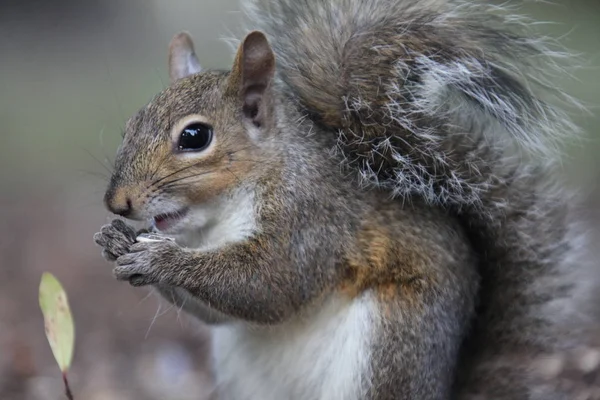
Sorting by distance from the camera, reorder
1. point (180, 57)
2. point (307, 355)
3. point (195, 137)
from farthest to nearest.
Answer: point (180, 57), point (307, 355), point (195, 137)

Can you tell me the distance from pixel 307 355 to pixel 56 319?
1.92ft

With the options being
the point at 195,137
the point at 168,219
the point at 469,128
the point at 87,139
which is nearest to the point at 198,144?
the point at 195,137

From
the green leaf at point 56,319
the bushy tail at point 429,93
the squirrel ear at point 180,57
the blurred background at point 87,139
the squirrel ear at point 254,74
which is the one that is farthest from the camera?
the blurred background at point 87,139

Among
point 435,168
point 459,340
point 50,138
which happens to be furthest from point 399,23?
point 50,138

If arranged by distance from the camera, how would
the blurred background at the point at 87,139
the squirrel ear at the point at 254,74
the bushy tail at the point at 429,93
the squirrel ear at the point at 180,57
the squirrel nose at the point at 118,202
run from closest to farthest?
the squirrel nose at the point at 118,202 < the squirrel ear at the point at 254,74 < the bushy tail at the point at 429,93 < the squirrel ear at the point at 180,57 < the blurred background at the point at 87,139

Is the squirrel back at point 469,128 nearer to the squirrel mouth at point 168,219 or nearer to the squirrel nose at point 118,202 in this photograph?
the squirrel mouth at point 168,219

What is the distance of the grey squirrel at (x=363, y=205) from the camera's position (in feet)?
5.37

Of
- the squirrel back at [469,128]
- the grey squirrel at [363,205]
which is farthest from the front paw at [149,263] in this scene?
the squirrel back at [469,128]

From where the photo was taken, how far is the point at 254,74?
66.6 inches

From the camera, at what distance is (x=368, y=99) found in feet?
5.80

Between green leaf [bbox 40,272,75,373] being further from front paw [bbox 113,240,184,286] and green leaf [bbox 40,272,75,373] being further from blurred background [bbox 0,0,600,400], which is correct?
blurred background [bbox 0,0,600,400]

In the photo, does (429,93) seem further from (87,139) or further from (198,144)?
(87,139)

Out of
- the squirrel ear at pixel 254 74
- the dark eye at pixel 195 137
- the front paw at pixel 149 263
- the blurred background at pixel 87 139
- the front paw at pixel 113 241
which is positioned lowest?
the blurred background at pixel 87 139

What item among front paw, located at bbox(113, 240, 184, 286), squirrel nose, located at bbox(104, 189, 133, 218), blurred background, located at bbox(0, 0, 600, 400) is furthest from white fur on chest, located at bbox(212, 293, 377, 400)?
blurred background, located at bbox(0, 0, 600, 400)
